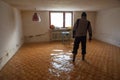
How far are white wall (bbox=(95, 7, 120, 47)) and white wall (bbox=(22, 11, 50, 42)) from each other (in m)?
3.03

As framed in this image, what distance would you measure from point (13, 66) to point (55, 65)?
3.78 feet

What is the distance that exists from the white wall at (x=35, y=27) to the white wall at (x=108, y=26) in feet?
9.93

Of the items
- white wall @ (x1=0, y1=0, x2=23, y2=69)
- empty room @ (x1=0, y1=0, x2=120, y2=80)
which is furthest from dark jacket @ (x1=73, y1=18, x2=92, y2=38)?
white wall @ (x1=0, y1=0, x2=23, y2=69)

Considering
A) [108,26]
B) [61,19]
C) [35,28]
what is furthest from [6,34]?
[108,26]

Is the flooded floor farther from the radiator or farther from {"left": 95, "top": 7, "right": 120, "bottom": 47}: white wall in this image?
the radiator

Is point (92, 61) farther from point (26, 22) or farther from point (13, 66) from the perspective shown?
point (26, 22)

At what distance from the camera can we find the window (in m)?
7.21

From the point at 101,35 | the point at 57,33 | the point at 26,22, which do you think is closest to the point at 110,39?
the point at 101,35

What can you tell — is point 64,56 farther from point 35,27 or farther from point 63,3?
point 35,27

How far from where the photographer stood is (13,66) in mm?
3406

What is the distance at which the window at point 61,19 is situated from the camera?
23.7ft

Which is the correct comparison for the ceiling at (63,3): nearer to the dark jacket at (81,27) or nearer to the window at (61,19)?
the dark jacket at (81,27)

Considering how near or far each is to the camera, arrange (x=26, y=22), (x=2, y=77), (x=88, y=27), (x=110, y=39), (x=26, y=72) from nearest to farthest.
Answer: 1. (x=2, y=77)
2. (x=26, y=72)
3. (x=88, y=27)
4. (x=110, y=39)
5. (x=26, y=22)

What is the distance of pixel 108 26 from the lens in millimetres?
6344
